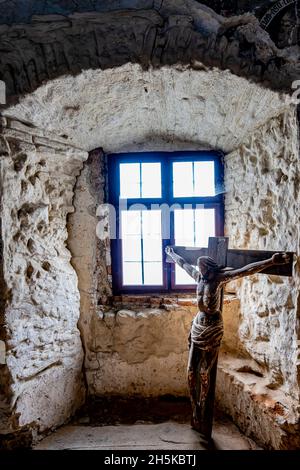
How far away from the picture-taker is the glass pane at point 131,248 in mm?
3422

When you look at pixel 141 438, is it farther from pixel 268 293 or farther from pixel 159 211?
pixel 159 211

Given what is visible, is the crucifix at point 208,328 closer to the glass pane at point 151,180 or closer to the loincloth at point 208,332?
the loincloth at point 208,332

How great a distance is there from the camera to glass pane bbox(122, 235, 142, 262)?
135 inches

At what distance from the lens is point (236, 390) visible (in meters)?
2.76

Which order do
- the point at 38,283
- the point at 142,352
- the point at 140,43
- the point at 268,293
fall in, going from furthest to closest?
the point at 142,352 < the point at 38,283 < the point at 268,293 < the point at 140,43

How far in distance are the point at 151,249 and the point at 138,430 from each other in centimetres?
160

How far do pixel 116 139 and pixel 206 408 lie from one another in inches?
94.1

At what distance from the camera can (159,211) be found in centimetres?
339

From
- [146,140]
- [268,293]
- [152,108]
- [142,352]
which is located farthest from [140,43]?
[142,352]

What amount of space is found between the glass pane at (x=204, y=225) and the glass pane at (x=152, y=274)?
19.0 inches

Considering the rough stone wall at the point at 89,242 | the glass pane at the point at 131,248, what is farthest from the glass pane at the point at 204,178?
the rough stone wall at the point at 89,242
